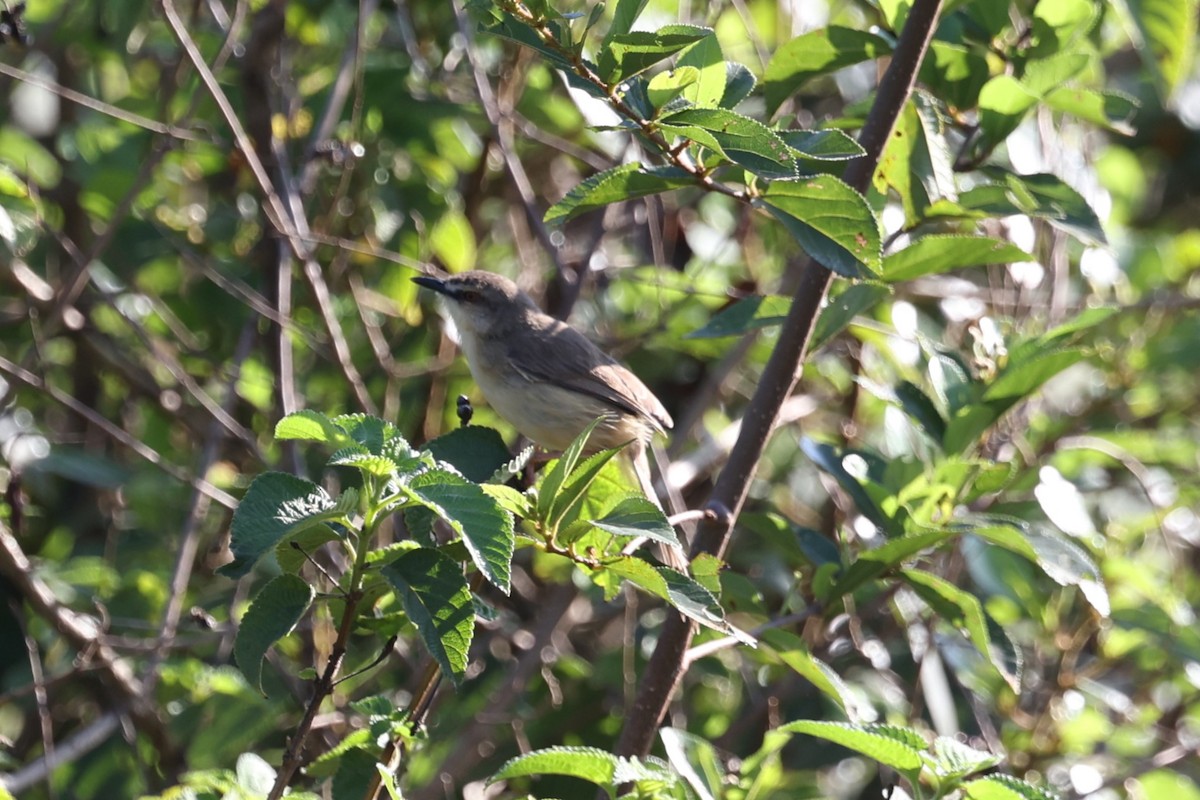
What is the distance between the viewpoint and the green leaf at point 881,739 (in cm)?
219

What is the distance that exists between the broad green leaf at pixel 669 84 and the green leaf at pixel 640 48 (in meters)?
0.05

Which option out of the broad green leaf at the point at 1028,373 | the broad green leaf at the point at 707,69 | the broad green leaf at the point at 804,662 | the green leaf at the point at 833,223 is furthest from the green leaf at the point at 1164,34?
the broad green leaf at the point at 804,662

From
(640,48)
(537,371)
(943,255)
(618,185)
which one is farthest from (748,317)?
(537,371)

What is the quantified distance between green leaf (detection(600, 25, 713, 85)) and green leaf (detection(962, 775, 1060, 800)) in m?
1.31

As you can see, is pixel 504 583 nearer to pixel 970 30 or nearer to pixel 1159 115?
pixel 970 30

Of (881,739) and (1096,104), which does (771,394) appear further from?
(1096,104)

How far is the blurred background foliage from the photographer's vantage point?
13.1ft

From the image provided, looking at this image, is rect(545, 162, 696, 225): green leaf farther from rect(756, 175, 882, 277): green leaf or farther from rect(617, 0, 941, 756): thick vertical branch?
rect(617, 0, 941, 756): thick vertical branch

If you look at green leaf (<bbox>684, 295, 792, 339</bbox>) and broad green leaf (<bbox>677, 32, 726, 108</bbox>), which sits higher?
broad green leaf (<bbox>677, 32, 726, 108</bbox>)

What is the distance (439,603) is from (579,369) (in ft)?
9.02

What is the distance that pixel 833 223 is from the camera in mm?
2492

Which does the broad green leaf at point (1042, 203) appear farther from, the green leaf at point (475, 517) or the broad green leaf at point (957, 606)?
the green leaf at point (475, 517)

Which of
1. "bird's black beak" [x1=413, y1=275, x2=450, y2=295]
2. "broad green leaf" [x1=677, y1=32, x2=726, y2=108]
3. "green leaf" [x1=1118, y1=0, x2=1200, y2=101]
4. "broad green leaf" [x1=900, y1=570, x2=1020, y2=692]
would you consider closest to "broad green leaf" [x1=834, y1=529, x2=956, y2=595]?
"broad green leaf" [x1=900, y1=570, x2=1020, y2=692]

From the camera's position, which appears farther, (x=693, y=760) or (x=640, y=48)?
(x=693, y=760)
